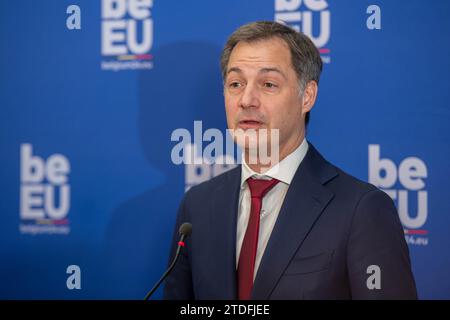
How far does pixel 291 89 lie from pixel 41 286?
1413 millimetres

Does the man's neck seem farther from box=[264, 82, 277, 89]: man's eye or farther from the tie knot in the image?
box=[264, 82, 277, 89]: man's eye

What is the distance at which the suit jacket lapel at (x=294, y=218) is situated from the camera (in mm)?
1466

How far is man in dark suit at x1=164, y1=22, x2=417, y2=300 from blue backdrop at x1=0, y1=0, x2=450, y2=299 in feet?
1.07

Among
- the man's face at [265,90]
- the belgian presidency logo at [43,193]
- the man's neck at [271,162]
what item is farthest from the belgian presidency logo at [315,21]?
the belgian presidency logo at [43,193]

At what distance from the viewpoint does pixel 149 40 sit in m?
2.15

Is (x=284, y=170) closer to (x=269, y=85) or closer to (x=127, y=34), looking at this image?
(x=269, y=85)

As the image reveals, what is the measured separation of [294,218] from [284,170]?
0.63ft

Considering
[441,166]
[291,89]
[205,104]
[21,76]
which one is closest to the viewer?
[291,89]

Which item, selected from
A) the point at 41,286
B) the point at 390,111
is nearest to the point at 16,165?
the point at 41,286

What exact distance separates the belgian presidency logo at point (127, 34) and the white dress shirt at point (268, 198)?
0.79m

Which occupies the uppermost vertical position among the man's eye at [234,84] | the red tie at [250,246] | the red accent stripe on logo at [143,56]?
the red accent stripe on logo at [143,56]

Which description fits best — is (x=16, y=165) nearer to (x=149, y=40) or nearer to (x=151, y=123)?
(x=151, y=123)
